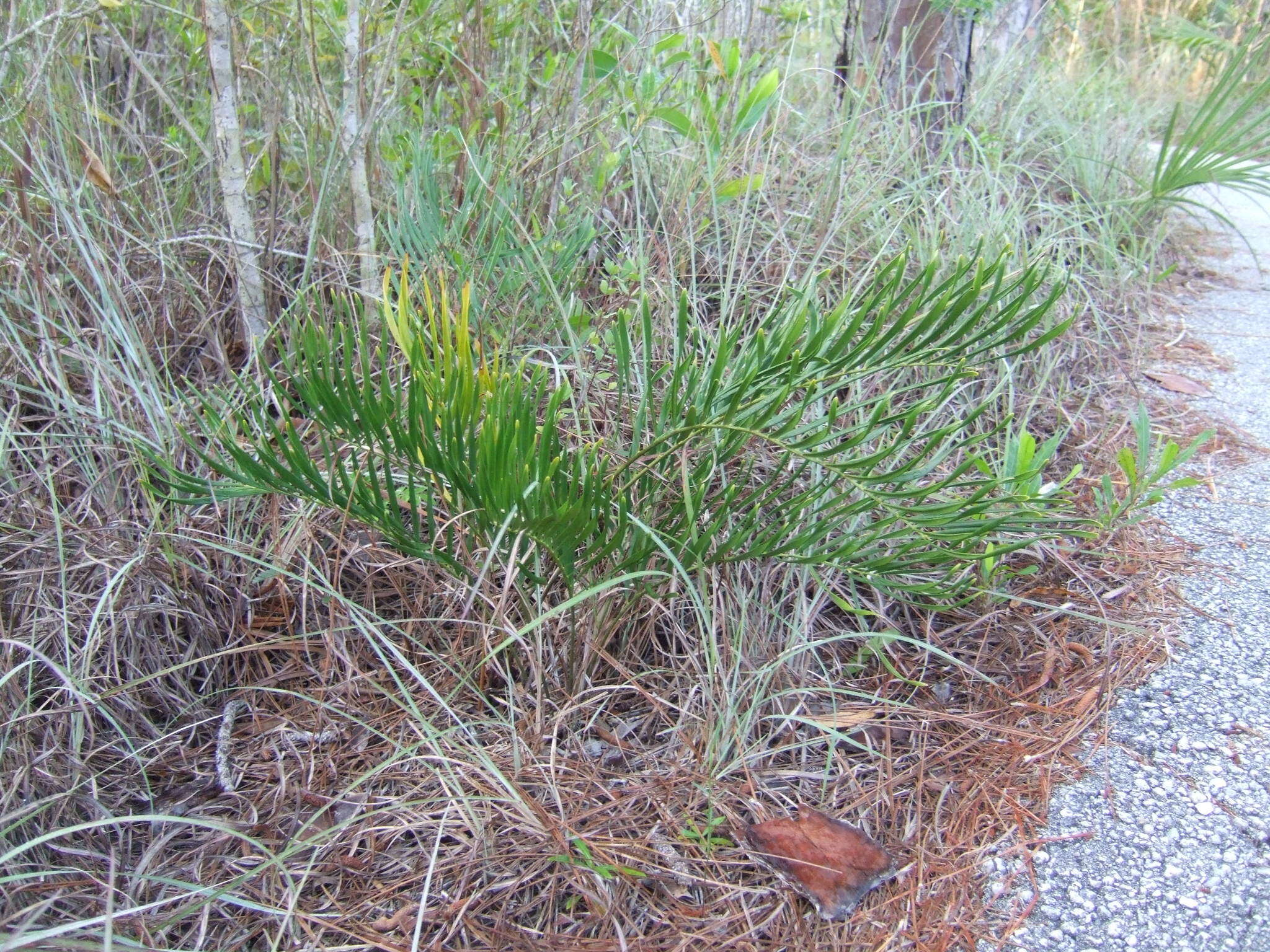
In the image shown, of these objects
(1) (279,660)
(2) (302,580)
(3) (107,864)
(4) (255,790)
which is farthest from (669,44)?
(3) (107,864)

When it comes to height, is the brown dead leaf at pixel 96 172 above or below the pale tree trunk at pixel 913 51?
below

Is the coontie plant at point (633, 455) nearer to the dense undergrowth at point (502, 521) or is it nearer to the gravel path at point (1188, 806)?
the dense undergrowth at point (502, 521)

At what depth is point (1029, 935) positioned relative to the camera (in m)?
1.12

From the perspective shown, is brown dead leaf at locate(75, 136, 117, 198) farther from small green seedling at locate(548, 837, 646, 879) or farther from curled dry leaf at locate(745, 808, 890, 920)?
curled dry leaf at locate(745, 808, 890, 920)

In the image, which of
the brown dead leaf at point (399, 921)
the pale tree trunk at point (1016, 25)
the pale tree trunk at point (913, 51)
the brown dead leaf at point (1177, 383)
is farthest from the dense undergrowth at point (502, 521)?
the pale tree trunk at point (1016, 25)

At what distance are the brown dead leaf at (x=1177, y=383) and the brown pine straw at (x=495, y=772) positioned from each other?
102 cm

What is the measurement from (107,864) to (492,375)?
2.79 feet

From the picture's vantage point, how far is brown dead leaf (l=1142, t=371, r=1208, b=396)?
8.05 feet

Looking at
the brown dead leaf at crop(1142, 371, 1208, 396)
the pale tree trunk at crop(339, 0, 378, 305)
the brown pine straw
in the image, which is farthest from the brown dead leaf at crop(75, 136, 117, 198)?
the brown dead leaf at crop(1142, 371, 1208, 396)

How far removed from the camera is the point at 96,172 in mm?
1667

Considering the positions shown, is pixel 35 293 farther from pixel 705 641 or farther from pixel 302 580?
pixel 705 641

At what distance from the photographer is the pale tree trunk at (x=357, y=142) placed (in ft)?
5.53

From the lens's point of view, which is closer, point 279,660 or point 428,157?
point 279,660

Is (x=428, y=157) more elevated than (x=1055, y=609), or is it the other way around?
(x=428, y=157)
